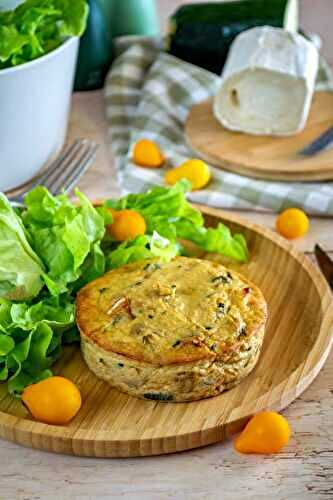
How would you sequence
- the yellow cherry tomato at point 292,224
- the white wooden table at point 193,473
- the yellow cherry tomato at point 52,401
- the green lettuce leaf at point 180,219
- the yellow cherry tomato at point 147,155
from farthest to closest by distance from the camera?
the yellow cherry tomato at point 147,155, the yellow cherry tomato at point 292,224, the green lettuce leaf at point 180,219, the yellow cherry tomato at point 52,401, the white wooden table at point 193,473

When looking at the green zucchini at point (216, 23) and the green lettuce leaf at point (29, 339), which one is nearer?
the green lettuce leaf at point (29, 339)

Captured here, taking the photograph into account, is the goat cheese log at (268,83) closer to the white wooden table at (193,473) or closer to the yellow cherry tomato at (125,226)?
the yellow cherry tomato at (125,226)

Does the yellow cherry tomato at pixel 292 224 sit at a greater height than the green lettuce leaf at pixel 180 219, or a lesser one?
lesser

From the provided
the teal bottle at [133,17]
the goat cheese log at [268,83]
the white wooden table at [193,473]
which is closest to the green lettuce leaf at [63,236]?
the white wooden table at [193,473]

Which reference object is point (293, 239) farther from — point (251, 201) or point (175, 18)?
point (175, 18)

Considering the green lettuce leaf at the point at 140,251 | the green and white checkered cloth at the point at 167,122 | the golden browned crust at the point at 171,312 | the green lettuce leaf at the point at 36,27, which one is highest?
the green lettuce leaf at the point at 36,27

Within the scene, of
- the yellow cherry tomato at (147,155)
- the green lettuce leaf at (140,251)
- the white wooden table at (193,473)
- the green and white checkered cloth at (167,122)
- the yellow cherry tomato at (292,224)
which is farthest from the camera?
the yellow cherry tomato at (147,155)

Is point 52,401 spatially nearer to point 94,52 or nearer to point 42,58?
point 42,58

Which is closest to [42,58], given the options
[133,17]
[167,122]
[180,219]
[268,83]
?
[180,219]
